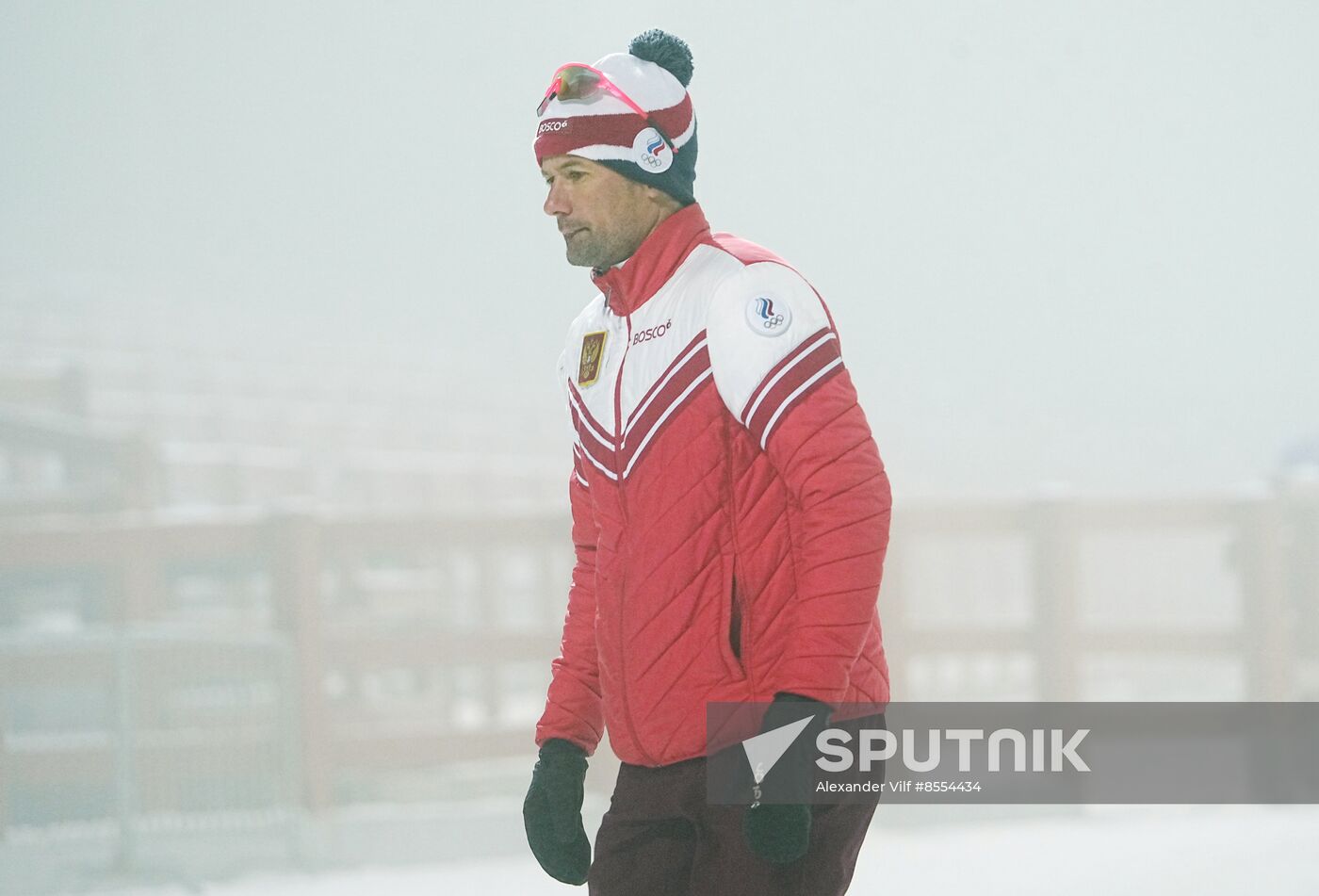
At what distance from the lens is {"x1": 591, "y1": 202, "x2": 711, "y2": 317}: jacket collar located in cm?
174

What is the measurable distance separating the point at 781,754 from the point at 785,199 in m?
67.4

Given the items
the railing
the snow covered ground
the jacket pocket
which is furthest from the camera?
the railing

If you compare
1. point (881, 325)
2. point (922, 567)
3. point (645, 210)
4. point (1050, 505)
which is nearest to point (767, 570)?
point (645, 210)

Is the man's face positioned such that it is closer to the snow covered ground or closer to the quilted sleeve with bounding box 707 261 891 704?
the quilted sleeve with bounding box 707 261 891 704

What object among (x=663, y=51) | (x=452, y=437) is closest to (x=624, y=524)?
(x=663, y=51)

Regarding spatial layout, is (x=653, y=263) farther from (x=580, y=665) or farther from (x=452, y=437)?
(x=452, y=437)

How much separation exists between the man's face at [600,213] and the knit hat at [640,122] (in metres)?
0.02

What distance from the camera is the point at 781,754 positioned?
1512 mm

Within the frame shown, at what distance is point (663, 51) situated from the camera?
6.03ft

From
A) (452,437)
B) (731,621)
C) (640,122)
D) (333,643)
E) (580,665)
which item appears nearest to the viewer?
(731,621)

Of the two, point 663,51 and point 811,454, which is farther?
point 663,51

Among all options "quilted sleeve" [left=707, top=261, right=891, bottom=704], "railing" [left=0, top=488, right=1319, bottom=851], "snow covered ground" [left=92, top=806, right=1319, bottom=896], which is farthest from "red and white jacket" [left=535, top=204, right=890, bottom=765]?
"railing" [left=0, top=488, right=1319, bottom=851]

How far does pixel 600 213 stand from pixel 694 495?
0.37 meters

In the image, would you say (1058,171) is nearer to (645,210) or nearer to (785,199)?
(785,199)
